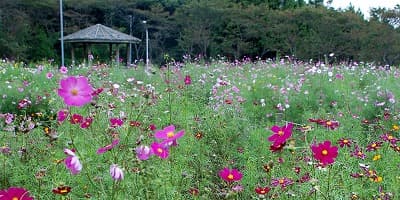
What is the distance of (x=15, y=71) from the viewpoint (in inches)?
265

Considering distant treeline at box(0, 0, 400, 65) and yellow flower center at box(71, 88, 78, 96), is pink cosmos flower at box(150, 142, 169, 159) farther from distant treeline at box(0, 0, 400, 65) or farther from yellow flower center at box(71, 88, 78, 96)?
distant treeline at box(0, 0, 400, 65)

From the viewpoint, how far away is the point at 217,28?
23750 mm

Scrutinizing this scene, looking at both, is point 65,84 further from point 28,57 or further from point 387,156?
point 28,57

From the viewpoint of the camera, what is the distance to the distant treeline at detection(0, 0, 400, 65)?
1925 cm

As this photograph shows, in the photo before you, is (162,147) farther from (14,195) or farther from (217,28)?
(217,28)

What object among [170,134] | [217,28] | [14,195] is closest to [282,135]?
[170,134]

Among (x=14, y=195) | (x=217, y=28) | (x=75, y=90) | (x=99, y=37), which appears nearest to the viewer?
(x=14, y=195)

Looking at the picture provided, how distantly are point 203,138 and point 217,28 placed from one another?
67.9ft

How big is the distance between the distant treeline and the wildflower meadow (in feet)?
43.0

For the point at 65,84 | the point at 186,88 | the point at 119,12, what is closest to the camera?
the point at 65,84

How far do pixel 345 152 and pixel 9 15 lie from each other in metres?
21.4

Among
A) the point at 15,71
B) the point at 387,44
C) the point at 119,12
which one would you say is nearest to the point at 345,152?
the point at 15,71

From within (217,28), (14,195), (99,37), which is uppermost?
(14,195)

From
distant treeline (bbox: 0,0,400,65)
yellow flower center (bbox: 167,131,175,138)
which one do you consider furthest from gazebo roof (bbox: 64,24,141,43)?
yellow flower center (bbox: 167,131,175,138)
